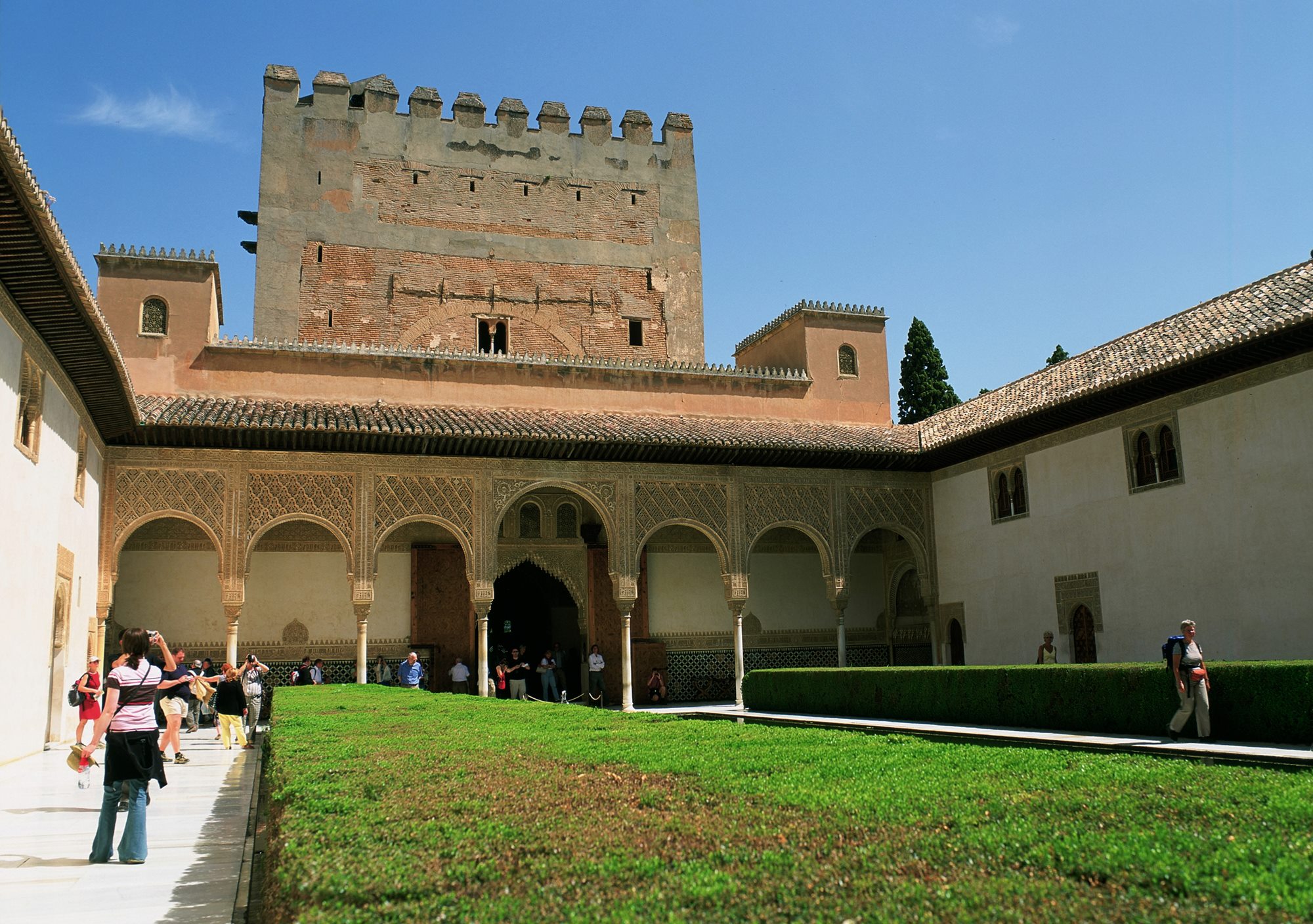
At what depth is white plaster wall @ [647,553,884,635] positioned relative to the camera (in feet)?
66.4

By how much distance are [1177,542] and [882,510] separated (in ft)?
19.1

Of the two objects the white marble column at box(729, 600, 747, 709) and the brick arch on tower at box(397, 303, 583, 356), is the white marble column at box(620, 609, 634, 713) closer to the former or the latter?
the white marble column at box(729, 600, 747, 709)

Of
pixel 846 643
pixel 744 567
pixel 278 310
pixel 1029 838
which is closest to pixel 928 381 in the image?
pixel 846 643

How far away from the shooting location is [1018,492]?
57.0 ft

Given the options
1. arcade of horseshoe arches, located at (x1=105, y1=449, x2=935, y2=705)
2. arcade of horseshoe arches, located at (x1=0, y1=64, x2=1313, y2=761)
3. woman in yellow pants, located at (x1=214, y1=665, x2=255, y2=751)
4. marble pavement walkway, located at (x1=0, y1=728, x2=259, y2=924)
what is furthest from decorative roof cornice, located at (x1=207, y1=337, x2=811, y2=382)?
marble pavement walkway, located at (x1=0, y1=728, x2=259, y2=924)

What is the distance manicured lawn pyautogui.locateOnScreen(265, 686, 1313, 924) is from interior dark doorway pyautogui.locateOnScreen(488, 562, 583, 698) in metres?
15.1

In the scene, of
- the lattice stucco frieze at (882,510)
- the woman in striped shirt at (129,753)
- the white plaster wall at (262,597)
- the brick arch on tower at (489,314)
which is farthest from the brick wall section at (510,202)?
the woman in striped shirt at (129,753)

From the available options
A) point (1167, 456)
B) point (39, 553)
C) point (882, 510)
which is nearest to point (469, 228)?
point (882, 510)

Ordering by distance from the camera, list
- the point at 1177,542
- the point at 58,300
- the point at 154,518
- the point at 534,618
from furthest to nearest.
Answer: the point at 534,618, the point at 154,518, the point at 1177,542, the point at 58,300

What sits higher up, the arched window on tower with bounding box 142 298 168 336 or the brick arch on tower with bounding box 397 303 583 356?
the brick arch on tower with bounding box 397 303 583 356

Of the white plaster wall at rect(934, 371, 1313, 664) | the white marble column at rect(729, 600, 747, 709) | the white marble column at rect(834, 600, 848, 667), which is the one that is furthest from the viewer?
the white marble column at rect(834, 600, 848, 667)

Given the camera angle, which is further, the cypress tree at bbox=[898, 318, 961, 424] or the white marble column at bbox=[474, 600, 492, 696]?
the cypress tree at bbox=[898, 318, 961, 424]

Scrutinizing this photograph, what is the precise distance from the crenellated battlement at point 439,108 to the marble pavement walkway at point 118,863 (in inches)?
680

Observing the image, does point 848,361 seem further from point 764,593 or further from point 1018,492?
point 1018,492
